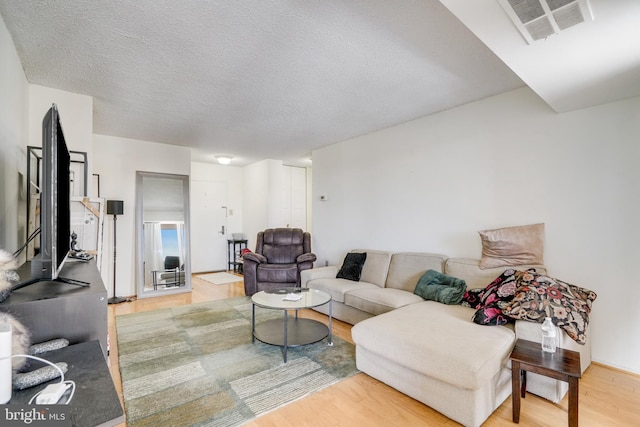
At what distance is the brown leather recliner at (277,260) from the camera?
4461mm

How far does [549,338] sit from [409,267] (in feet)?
5.37

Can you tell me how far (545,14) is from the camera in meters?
1.42

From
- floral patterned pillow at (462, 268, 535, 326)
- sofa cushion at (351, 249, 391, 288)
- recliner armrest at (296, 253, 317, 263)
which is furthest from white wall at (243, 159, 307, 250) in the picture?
floral patterned pillow at (462, 268, 535, 326)

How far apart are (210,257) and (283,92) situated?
476cm

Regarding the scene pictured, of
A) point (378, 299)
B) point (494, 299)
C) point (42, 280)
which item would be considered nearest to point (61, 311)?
point (42, 280)

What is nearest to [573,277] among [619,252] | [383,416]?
[619,252]

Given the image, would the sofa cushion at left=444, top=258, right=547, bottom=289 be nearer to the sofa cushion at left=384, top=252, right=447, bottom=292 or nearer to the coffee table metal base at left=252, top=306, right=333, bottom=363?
the sofa cushion at left=384, top=252, right=447, bottom=292

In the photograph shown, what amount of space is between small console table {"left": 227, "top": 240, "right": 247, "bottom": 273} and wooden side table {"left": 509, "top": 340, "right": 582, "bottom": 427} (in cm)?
570

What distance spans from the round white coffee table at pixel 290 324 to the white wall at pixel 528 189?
157cm

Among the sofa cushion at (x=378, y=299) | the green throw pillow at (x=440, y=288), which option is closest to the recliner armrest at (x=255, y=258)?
the sofa cushion at (x=378, y=299)

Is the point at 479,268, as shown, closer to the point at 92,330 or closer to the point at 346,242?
the point at 346,242

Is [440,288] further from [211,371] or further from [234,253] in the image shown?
[234,253]

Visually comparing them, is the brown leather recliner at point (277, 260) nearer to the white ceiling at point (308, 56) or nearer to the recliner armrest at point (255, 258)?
the recliner armrest at point (255, 258)

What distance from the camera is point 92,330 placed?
1.20 meters
